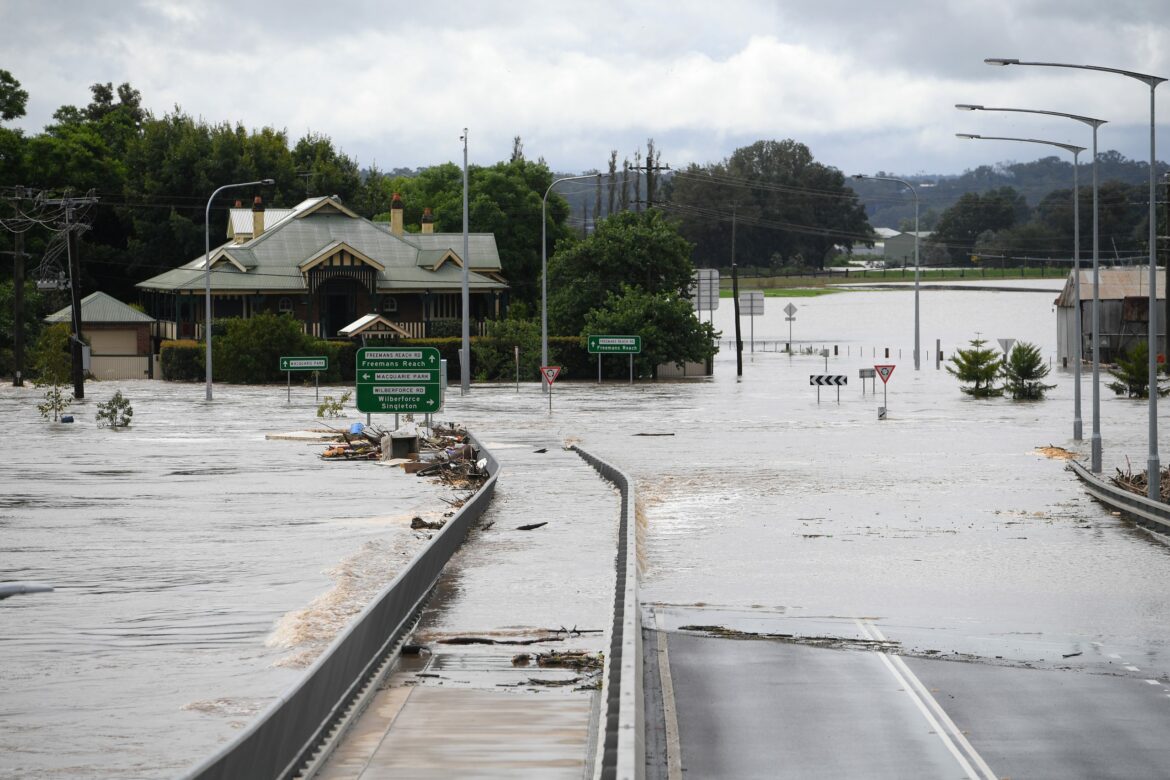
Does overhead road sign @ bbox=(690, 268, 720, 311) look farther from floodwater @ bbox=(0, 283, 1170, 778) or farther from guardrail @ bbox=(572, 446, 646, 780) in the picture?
guardrail @ bbox=(572, 446, 646, 780)

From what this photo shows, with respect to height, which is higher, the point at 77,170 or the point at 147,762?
the point at 77,170

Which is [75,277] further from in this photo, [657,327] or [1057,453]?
[1057,453]

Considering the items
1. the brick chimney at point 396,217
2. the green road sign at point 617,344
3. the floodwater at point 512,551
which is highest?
the brick chimney at point 396,217

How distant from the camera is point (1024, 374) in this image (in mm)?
64938

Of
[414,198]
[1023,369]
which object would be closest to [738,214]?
[414,198]

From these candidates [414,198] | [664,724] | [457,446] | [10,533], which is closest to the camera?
[664,724]

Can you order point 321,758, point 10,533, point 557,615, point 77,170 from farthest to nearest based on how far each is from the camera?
1. point 77,170
2. point 10,533
3. point 557,615
4. point 321,758

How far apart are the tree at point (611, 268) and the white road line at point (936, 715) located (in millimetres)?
70745

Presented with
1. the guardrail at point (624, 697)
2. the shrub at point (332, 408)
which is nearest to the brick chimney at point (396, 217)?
the shrub at point (332, 408)

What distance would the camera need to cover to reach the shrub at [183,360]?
81188 millimetres

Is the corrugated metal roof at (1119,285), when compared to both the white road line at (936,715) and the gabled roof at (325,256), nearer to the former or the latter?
the gabled roof at (325,256)

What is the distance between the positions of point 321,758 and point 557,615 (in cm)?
654

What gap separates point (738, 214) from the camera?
192125 mm

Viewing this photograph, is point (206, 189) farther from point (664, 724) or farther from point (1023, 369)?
point (664, 724)
